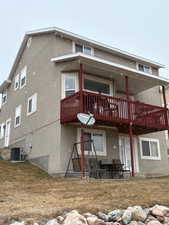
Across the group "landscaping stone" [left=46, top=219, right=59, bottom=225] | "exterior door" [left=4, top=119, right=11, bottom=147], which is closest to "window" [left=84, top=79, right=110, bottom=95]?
"exterior door" [left=4, top=119, right=11, bottom=147]

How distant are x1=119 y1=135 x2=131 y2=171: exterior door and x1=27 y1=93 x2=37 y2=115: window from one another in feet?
18.5

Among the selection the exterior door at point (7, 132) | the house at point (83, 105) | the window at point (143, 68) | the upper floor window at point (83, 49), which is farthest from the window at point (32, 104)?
the window at point (143, 68)

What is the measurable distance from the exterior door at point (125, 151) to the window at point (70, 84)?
4.21m

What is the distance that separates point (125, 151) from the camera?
610 inches

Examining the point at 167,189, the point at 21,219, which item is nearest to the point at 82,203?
the point at 21,219

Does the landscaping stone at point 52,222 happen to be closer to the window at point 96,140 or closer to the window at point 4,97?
the window at point 96,140

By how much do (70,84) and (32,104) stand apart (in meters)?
3.63

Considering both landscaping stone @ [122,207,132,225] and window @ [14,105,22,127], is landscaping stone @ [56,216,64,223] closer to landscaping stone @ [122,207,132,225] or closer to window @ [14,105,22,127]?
landscaping stone @ [122,207,132,225]

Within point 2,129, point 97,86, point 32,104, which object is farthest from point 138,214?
point 2,129

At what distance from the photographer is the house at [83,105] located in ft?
41.7

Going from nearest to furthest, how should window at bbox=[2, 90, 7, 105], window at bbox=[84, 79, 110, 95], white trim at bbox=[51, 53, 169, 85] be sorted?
white trim at bbox=[51, 53, 169, 85], window at bbox=[84, 79, 110, 95], window at bbox=[2, 90, 7, 105]

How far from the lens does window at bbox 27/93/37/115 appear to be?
15.9 metres

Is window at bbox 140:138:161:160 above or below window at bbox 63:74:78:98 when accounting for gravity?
below

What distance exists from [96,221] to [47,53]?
12.1 metres
